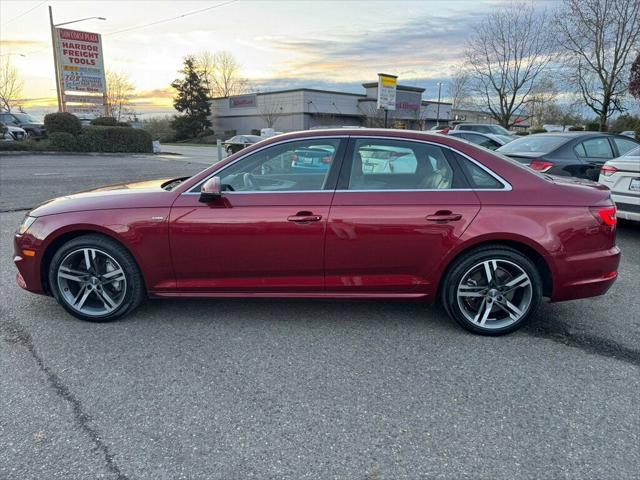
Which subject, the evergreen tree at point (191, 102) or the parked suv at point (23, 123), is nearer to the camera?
the parked suv at point (23, 123)

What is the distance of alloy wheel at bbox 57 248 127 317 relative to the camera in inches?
148

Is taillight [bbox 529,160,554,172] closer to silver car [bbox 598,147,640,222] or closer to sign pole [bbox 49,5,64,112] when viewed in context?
silver car [bbox 598,147,640,222]

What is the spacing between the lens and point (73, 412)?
266cm

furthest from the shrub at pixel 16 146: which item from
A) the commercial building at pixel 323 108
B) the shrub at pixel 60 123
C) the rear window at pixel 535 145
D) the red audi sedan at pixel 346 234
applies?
the commercial building at pixel 323 108

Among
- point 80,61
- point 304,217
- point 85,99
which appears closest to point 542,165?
point 304,217

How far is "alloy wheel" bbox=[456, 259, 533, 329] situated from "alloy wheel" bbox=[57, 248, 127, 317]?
276cm

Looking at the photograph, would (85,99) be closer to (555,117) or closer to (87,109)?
(87,109)

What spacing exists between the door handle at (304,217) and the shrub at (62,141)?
2506cm

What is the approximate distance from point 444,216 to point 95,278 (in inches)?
112

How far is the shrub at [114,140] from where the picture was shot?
25.2m

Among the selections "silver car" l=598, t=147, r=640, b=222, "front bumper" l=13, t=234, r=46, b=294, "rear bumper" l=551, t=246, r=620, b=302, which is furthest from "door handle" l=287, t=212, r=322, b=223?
"silver car" l=598, t=147, r=640, b=222

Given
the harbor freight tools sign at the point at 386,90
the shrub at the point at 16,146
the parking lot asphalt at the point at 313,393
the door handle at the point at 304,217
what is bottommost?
the parking lot asphalt at the point at 313,393

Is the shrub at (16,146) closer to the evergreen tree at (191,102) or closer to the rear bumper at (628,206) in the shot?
the rear bumper at (628,206)

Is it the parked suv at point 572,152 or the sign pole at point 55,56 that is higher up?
the sign pole at point 55,56
